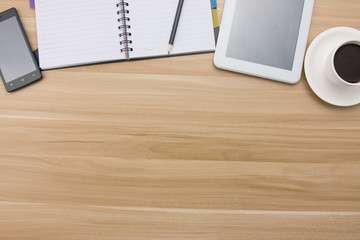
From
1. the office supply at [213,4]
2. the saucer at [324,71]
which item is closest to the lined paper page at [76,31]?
the office supply at [213,4]

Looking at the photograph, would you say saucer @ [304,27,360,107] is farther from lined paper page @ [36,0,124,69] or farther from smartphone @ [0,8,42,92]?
smartphone @ [0,8,42,92]

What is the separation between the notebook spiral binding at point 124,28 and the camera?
1.91ft

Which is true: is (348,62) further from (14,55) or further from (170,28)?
(14,55)

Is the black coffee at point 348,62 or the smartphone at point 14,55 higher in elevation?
the smartphone at point 14,55

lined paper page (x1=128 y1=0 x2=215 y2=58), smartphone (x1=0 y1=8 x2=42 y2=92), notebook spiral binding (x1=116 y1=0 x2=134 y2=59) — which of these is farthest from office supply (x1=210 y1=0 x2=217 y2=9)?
smartphone (x1=0 y1=8 x2=42 y2=92)

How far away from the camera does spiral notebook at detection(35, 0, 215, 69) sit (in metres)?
0.58

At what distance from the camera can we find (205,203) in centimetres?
58

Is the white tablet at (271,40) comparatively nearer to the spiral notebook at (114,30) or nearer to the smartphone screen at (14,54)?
the spiral notebook at (114,30)

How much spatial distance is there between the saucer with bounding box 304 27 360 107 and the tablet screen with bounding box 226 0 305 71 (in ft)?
0.15

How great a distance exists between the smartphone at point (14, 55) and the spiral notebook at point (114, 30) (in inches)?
1.3

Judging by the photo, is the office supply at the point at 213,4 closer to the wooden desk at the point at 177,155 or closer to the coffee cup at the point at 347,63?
the wooden desk at the point at 177,155

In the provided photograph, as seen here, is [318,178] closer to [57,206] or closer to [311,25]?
[311,25]

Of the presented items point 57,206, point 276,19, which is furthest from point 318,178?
point 57,206

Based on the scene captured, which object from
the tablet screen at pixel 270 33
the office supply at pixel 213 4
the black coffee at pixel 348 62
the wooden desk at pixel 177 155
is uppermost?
the office supply at pixel 213 4
